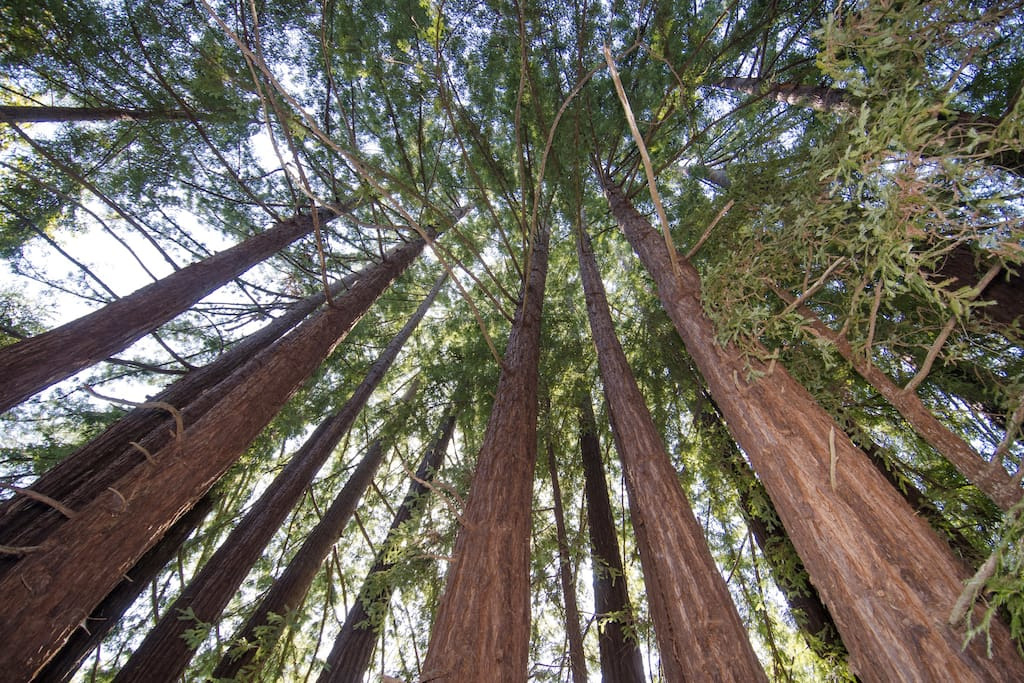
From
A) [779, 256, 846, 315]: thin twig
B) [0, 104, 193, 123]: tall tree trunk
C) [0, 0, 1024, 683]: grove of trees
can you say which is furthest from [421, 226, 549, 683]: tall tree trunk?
[0, 104, 193, 123]: tall tree trunk

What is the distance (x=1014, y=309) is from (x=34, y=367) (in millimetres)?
7409

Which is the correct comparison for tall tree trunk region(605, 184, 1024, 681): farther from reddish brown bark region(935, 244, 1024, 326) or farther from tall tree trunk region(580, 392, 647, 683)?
reddish brown bark region(935, 244, 1024, 326)

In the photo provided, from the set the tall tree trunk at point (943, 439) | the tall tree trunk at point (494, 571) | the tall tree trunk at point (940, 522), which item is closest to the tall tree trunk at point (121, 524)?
the tall tree trunk at point (494, 571)

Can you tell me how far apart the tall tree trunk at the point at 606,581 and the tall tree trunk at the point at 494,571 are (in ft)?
4.52

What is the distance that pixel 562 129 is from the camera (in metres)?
4.58

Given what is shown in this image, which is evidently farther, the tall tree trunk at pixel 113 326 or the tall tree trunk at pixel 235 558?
the tall tree trunk at pixel 235 558

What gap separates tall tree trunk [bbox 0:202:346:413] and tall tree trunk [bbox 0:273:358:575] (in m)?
0.76

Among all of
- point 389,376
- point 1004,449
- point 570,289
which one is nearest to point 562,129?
point 570,289

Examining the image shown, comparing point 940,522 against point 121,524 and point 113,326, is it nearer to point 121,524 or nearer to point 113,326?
point 121,524

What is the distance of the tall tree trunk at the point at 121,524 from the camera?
2012 millimetres

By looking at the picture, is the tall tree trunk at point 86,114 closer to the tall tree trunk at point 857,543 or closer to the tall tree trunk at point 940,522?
the tall tree trunk at point 857,543

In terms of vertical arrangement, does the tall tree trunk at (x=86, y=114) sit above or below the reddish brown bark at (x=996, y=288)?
above

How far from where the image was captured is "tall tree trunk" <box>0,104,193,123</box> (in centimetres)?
504

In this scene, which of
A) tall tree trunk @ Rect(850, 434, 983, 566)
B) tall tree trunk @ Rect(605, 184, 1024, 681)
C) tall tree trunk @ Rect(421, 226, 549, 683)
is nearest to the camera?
tall tree trunk @ Rect(605, 184, 1024, 681)
